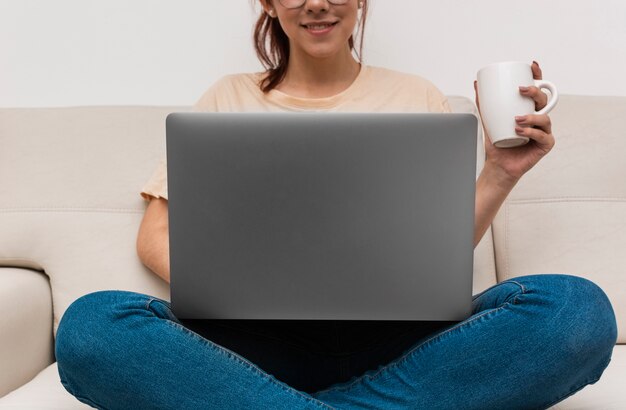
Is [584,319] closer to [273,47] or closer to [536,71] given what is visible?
[536,71]

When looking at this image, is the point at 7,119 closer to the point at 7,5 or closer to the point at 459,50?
the point at 7,5

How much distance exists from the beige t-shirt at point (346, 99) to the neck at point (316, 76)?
26 millimetres

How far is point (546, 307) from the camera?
3.47ft

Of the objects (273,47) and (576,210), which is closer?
(576,210)

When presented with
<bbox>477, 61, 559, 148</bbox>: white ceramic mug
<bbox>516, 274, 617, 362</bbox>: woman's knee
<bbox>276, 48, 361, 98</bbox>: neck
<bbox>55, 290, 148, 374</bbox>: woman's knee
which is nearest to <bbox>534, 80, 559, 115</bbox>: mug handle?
<bbox>477, 61, 559, 148</bbox>: white ceramic mug

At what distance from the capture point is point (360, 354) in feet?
4.00

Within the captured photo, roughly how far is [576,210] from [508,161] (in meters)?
0.37

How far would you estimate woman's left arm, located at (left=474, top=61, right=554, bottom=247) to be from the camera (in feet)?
3.73

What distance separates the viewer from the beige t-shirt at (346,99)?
1.56m

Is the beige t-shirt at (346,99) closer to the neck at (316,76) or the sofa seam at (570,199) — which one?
the neck at (316,76)

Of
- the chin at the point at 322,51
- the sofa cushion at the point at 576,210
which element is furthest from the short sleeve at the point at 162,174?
the sofa cushion at the point at 576,210

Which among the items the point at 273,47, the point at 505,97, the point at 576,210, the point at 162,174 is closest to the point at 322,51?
the point at 273,47

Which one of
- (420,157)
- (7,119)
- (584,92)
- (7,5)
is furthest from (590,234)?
(7,5)

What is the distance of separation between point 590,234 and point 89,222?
1.01m
